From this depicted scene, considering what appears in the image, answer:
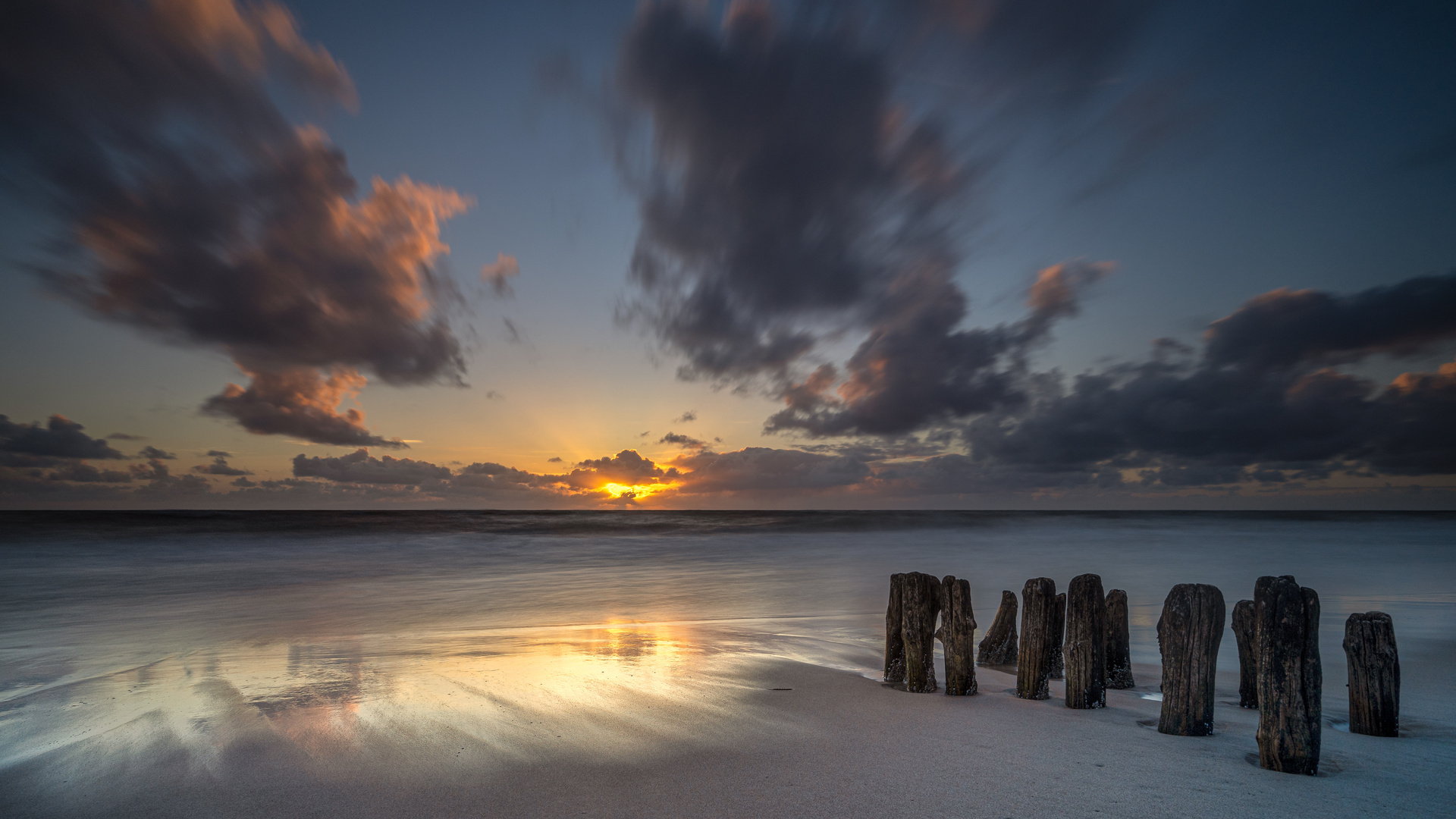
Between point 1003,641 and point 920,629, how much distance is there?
201 cm

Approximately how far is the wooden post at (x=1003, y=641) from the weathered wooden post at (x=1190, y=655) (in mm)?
2309

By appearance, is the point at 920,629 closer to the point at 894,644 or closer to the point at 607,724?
the point at 894,644

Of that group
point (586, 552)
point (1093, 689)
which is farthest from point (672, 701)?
point (586, 552)

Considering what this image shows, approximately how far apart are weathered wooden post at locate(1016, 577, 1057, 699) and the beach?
0.54 ft

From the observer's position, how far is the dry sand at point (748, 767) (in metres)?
2.81

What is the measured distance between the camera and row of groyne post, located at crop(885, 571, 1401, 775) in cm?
305

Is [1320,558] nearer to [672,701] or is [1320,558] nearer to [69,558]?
[672,701]

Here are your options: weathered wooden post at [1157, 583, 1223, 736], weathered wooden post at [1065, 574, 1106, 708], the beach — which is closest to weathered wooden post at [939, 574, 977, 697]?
the beach

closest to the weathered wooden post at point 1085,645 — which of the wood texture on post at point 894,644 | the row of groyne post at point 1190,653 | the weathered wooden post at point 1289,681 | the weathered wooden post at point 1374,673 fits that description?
the row of groyne post at point 1190,653

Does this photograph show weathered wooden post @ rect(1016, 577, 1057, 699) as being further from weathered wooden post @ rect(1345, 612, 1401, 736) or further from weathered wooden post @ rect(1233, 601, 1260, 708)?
weathered wooden post @ rect(1345, 612, 1401, 736)

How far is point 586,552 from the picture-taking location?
84.7ft

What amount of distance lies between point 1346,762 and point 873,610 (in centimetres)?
719

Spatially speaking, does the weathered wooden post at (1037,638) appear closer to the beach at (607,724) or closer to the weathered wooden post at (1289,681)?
the beach at (607,724)

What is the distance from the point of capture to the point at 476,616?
33.4 ft
